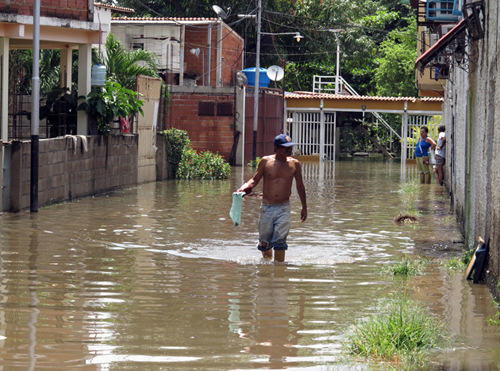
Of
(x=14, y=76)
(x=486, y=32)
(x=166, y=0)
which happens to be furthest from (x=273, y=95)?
(x=486, y=32)

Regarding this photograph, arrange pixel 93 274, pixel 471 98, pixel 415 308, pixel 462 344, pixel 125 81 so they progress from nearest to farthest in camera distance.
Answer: pixel 462 344, pixel 415 308, pixel 93 274, pixel 471 98, pixel 125 81

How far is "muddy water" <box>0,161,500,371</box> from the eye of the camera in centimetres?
579

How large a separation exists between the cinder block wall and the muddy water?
0.67 meters

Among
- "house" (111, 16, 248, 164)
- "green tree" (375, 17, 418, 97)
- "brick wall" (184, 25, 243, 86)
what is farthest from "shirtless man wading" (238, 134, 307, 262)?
"green tree" (375, 17, 418, 97)

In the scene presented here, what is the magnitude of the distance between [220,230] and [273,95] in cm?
2254

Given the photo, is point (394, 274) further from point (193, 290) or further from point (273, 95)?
point (273, 95)

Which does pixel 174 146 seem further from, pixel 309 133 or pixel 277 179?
pixel 309 133

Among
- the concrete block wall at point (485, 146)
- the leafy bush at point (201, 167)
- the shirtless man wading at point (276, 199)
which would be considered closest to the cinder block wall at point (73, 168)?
the leafy bush at point (201, 167)

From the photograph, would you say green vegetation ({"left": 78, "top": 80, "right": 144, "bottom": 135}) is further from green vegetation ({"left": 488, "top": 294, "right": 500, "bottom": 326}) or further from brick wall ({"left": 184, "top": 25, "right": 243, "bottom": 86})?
brick wall ({"left": 184, "top": 25, "right": 243, "bottom": 86})

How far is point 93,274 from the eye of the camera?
29.6 feet

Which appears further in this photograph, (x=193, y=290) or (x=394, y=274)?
(x=394, y=274)

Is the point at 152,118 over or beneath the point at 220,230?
over

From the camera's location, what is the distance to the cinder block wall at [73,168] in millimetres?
14938

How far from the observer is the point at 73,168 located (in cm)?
1769
